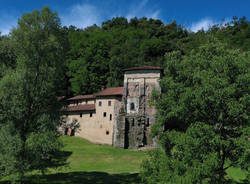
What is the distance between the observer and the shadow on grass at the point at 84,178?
779 inches

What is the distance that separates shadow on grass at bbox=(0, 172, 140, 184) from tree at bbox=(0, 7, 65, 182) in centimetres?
343

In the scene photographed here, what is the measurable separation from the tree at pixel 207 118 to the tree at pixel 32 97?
7598mm

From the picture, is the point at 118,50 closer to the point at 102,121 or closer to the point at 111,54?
the point at 111,54

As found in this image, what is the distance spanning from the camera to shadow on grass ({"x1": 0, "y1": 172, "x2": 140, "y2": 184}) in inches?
779

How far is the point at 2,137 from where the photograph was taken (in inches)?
581

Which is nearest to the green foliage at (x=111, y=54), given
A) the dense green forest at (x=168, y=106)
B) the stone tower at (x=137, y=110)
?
the stone tower at (x=137, y=110)

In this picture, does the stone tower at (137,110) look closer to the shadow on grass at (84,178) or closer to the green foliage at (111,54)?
the shadow on grass at (84,178)

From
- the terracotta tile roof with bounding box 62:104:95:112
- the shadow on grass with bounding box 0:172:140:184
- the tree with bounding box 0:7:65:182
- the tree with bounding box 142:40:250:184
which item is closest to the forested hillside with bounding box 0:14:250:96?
the terracotta tile roof with bounding box 62:104:95:112

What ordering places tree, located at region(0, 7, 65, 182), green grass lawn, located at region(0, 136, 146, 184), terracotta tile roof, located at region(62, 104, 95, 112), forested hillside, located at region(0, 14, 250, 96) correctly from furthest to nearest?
forested hillside, located at region(0, 14, 250, 96)
terracotta tile roof, located at region(62, 104, 95, 112)
green grass lawn, located at region(0, 136, 146, 184)
tree, located at region(0, 7, 65, 182)

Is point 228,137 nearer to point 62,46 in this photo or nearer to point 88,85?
point 62,46

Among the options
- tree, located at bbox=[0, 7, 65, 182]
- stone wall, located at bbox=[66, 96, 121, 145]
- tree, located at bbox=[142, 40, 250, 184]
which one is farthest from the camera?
stone wall, located at bbox=[66, 96, 121, 145]

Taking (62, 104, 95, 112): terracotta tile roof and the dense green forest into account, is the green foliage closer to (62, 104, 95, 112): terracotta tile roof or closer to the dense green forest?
(62, 104, 95, 112): terracotta tile roof

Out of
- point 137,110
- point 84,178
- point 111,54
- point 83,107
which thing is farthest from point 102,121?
A: point 111,54

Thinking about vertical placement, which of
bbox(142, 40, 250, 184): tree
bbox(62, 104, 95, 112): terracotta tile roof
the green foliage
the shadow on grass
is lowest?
the shadow on grass
